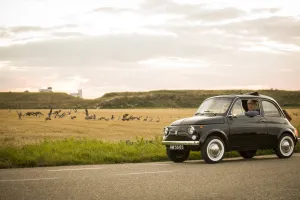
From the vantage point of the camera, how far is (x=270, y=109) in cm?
1523

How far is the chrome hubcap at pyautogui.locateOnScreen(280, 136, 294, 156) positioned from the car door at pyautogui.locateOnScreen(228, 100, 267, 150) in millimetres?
832

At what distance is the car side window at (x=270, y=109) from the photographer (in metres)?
15.0

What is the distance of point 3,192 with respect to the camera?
8586 millimetres

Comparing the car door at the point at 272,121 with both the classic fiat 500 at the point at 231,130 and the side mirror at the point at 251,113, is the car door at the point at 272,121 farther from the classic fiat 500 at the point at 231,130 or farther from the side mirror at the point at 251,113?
the side mirror at the point at 251,113

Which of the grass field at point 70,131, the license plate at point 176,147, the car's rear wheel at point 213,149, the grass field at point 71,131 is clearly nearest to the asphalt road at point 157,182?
the car's rear wheel at point 213,149

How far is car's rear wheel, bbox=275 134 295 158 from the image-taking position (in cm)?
1498

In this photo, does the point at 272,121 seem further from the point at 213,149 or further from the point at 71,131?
the point at 71,131

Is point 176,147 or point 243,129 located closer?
point 176,147

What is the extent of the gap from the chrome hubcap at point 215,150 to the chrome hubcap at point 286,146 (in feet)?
8.25

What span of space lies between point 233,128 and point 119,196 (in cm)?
635

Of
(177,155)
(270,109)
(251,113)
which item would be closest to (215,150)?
(177,155)

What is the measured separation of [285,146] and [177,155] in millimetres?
3388

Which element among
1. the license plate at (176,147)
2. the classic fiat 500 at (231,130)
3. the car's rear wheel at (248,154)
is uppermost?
the classic fiat 500 at (231,130)

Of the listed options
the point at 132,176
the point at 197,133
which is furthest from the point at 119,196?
the point at 197,133
